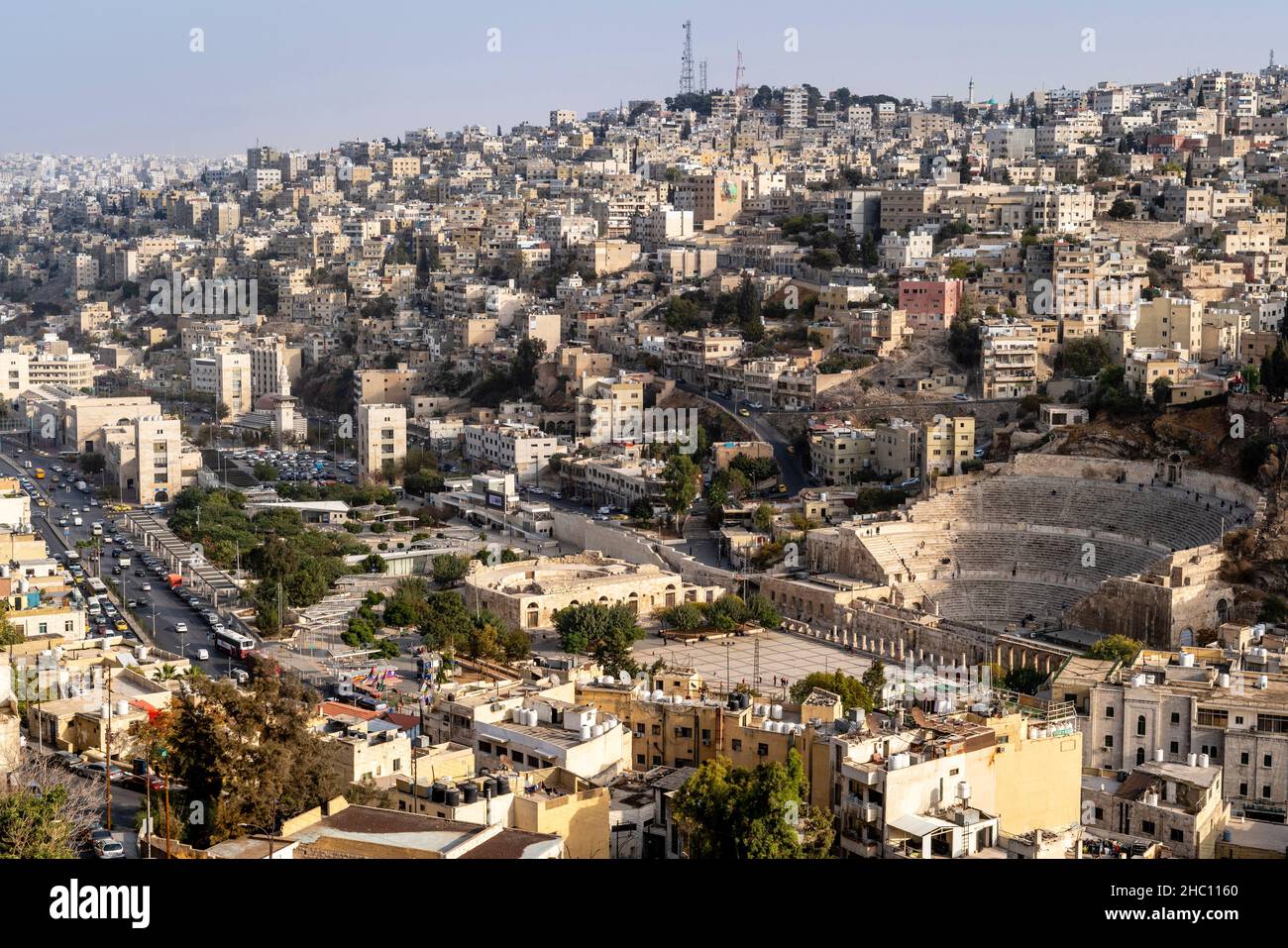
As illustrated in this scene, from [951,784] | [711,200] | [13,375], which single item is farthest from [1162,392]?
[13,375]

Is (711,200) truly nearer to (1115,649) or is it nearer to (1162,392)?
(1162,392)

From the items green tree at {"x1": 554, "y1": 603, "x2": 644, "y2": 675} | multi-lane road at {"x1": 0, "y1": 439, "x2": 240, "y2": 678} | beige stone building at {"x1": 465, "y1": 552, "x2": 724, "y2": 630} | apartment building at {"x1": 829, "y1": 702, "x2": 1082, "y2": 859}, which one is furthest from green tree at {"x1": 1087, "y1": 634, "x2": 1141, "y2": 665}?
multi-lane road at {"x1": 0, "y1": 439, "x2": 240, "y2": 678}

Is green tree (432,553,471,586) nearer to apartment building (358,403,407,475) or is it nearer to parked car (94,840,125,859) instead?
apartment building (358,403,407,475)

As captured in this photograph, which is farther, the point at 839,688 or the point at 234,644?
the point at 234,644

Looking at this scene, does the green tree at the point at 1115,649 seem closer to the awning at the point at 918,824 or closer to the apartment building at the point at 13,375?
the awning at the point at 918,824

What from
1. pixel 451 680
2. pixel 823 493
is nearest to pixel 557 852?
pixel 451 680

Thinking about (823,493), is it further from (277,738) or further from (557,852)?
(557,852)
